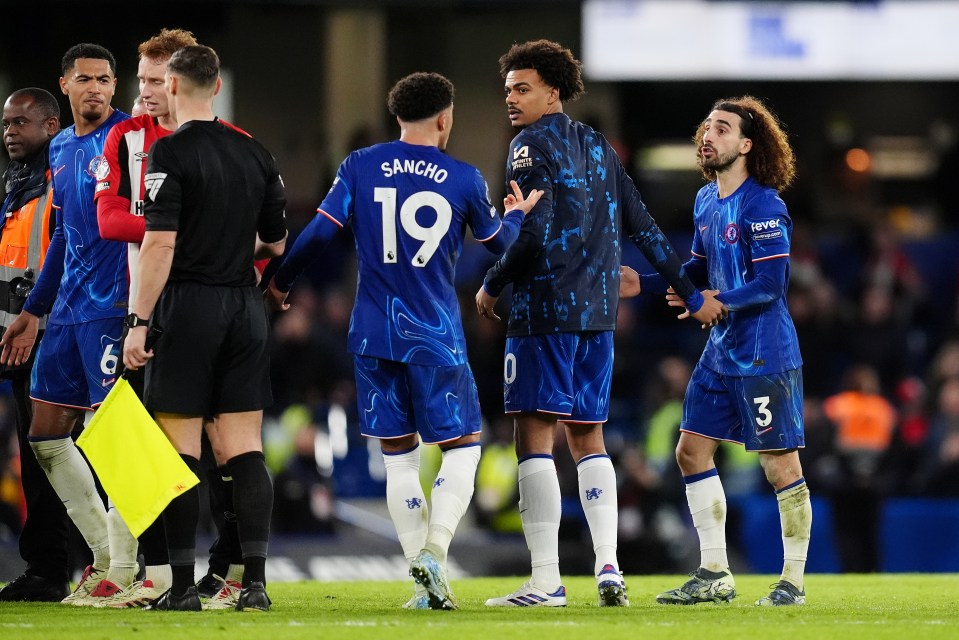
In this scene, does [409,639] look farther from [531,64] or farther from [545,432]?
[531,64]

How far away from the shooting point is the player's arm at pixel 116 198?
21.6 ft

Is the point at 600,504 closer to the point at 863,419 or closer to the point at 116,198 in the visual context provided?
the point at 116,198

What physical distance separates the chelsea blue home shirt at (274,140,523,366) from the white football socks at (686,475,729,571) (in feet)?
5.08

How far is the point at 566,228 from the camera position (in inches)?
277

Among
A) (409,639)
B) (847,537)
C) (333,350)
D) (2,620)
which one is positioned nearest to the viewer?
(409,639)

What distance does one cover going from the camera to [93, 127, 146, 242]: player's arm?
21.6ft

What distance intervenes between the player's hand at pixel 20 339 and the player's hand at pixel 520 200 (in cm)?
254

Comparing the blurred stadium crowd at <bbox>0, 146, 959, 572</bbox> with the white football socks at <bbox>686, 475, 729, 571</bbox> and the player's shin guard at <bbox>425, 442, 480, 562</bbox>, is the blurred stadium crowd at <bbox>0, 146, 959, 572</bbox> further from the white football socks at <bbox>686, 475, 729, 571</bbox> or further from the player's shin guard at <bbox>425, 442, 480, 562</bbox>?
the player's shin guard at <bbox>425, 442, 480, 562</bbox>

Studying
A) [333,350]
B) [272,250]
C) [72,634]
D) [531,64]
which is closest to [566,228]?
[531,64]

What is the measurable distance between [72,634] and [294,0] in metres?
12.1

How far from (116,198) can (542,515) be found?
2450 mm

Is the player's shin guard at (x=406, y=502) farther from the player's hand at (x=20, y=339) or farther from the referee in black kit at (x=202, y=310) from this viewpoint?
the player's hand at (x=20, y=339)

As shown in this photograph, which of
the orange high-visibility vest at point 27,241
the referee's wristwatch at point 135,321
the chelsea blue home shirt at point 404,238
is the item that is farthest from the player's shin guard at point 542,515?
the orange high-visibility vest at point 27,241

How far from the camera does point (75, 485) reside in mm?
7434
